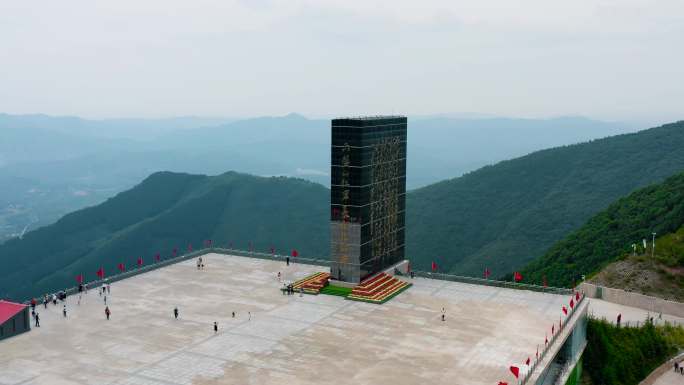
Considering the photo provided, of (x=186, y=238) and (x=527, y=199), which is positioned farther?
(x=186, y=238)

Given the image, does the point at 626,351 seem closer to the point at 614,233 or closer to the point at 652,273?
the point at 652,273

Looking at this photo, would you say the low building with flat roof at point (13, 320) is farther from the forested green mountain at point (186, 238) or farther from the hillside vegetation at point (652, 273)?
the forested green mountain at point (186, 238)

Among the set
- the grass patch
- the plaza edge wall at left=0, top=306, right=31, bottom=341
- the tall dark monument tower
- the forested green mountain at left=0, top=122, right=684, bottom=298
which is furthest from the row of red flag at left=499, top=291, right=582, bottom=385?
the forested green mountain at left=0, top=122, right=684, bottom=298

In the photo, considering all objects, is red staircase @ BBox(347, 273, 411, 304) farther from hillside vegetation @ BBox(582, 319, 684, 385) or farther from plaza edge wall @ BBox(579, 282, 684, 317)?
plaza edge wall @ BBox(579, 282, 684, 317)

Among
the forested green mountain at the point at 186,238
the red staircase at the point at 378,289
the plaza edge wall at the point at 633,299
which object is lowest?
the forested green mountain at the point at 186,238

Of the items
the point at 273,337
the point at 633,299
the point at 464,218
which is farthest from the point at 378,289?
the point at 464,218

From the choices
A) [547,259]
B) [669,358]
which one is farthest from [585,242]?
[669,358]

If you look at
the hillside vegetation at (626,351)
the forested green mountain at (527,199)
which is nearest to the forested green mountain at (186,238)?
the forested green mountain at (527,199)
